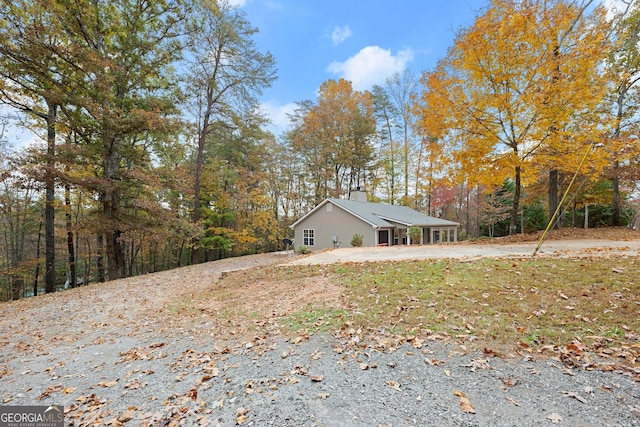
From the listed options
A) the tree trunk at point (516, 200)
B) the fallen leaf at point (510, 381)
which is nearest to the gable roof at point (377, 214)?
the tree trunk at point (516, 200)

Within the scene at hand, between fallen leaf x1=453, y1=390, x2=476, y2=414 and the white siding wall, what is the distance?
1374 cm

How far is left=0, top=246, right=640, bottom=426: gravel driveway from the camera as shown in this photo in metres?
2.24

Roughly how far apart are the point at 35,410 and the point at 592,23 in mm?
14014

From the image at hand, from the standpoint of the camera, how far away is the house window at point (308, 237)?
18.7 m

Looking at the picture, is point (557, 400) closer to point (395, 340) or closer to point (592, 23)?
point (395, 340)

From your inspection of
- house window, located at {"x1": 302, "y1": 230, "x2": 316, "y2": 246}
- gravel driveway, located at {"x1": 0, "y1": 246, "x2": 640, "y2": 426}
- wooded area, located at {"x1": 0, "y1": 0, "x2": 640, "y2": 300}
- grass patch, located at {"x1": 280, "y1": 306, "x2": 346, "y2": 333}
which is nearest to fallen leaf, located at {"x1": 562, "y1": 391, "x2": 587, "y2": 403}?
gravel driveway, located at {"x1": 0, "y1": 246, "x2": 640, "y2": 426}

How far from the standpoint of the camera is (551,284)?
4570mm

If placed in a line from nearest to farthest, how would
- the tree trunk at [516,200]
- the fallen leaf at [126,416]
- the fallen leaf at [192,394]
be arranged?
the fallen leaf at [126,416]
the fallen leaf at [192,394]
the tree trunk at [516,200]

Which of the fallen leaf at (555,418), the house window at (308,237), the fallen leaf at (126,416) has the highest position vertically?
the house window at (308,237)

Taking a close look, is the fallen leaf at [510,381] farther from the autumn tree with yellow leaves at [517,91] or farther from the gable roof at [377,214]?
the gable roof at [377,214]

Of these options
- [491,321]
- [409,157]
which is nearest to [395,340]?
[491,321]

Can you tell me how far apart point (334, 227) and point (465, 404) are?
1531cm

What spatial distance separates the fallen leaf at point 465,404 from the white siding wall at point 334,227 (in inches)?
541

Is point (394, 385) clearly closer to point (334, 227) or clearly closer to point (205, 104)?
point (334, 227)
